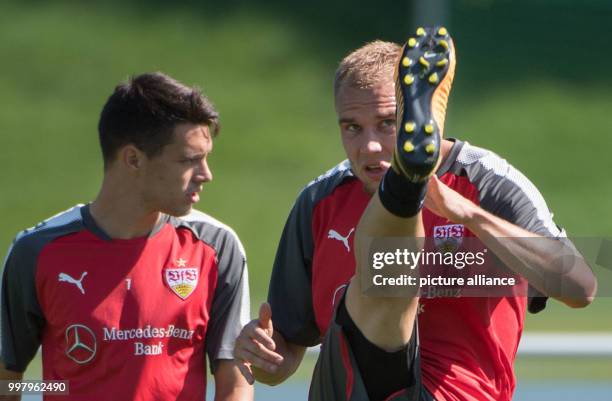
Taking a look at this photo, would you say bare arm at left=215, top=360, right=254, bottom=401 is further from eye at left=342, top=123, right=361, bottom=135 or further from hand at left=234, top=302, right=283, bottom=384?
eye at left=342, top=123, right=361, bottom=135

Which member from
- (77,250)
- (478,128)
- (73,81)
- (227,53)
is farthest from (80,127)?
(77,250)

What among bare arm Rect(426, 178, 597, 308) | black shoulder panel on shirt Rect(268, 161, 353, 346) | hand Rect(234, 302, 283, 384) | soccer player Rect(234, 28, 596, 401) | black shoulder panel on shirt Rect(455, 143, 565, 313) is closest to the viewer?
soccer player Rect(234, 28, 596, 401)

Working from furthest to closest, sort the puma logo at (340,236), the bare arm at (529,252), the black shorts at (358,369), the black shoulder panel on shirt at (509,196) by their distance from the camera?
the puma logo at (340,236), the black shoulder panel on shirt at (509,196), the black shorts at (358,369), the bare arm at (529,252)

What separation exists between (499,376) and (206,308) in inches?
41.1

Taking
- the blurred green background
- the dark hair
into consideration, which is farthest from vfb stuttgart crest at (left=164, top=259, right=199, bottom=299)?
the blurred green background

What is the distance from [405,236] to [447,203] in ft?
0.47

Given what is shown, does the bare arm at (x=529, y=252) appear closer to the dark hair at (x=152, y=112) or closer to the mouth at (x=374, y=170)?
the mouth at (x=374, y=170)

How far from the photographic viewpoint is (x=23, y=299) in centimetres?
380

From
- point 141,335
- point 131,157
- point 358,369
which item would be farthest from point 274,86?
point 358,369

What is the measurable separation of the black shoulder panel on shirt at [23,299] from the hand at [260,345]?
0.80m

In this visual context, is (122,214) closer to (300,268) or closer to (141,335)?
(141,335)

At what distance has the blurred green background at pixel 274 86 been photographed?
10406 mm

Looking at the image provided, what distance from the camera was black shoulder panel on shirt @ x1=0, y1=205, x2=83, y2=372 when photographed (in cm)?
379

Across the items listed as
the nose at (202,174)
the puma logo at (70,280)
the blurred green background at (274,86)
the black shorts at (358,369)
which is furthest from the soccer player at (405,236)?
the blurred green background at (274,86)
